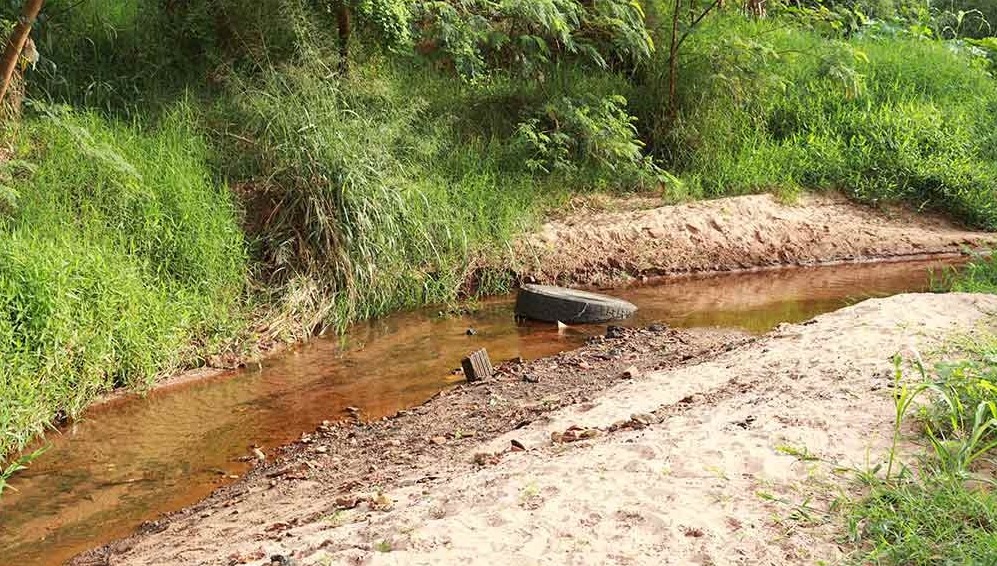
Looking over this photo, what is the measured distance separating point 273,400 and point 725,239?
5.50 metres

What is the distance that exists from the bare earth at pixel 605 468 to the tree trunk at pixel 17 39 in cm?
357

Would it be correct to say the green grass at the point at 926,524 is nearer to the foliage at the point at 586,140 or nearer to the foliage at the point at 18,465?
the foliage at the point at 18,465

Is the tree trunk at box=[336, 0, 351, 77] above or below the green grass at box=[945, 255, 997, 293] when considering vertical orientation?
above

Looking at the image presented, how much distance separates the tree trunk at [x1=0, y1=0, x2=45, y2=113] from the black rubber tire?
4087mm

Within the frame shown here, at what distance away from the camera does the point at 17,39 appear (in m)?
7.04

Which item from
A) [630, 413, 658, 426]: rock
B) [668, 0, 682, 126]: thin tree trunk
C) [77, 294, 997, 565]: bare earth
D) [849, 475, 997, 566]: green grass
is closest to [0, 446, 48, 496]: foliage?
[77, 294, 997, 565]: bare earth

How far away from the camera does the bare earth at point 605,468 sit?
339cm

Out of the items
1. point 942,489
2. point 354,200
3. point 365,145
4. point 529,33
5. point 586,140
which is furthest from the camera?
point 529,33

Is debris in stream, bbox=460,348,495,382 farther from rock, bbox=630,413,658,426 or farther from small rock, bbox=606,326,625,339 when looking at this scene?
rock, bbox=630,413,658,426

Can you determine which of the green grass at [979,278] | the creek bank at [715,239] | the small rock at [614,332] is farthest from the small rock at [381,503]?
the creek bank at [715,239]

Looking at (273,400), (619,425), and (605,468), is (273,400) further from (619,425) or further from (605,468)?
(605,468)

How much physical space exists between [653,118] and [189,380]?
21.9 ft

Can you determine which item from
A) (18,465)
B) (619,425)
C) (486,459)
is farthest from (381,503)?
(18,465)

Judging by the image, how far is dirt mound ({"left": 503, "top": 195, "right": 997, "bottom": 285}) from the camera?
31.7 ft
